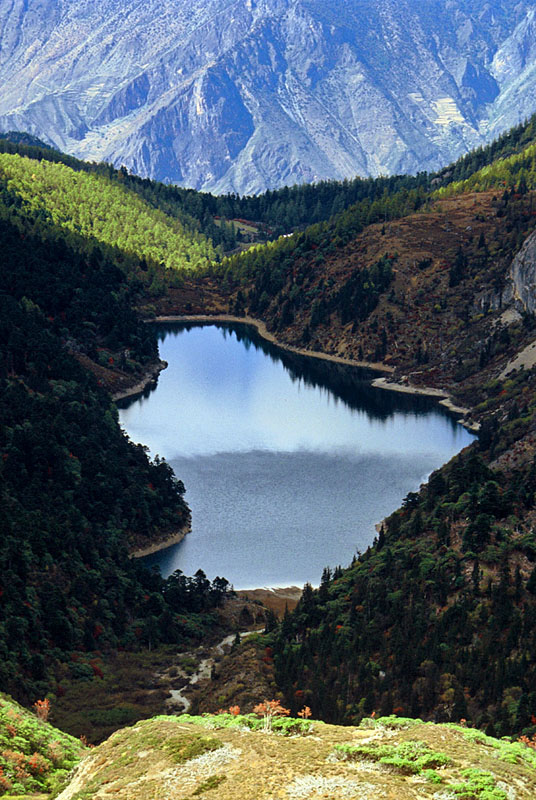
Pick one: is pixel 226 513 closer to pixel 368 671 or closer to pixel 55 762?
pixel 368 671

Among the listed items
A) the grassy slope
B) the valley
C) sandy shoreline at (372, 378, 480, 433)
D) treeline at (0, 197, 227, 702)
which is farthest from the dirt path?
the grassy slope

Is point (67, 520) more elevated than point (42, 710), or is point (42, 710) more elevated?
point (67, 520)

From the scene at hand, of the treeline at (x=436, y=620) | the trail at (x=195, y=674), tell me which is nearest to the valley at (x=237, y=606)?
the treeline at (x=436, y=620)

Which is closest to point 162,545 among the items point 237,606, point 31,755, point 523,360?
point 237,606

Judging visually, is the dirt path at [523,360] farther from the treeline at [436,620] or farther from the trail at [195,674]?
the trail at [195,674]

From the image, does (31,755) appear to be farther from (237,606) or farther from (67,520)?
(67,520)

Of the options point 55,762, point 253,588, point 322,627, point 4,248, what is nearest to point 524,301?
point 4,248

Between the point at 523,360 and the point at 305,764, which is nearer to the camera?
the point at 305,764
